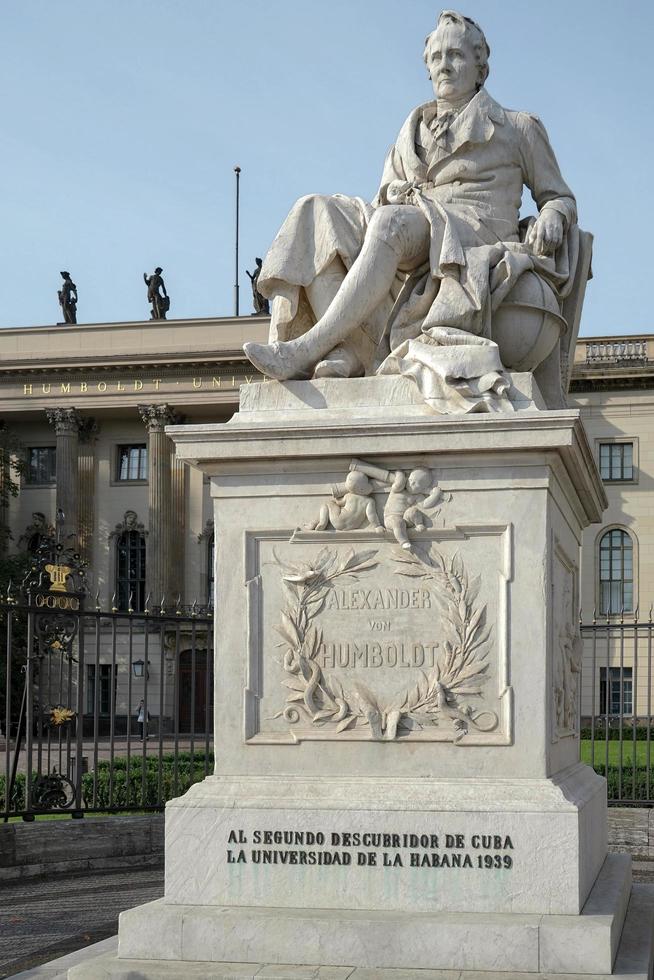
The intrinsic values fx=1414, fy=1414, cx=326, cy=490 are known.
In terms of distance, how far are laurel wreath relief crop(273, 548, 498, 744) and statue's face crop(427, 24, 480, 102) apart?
7.40ft

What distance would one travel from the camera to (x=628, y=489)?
47094 millimetres

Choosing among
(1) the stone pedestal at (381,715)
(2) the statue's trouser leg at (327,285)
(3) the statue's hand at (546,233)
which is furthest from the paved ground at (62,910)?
(3) the statue's hand at (546,233)

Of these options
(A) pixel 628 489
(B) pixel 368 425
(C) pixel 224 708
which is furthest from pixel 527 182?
(A) pixel 628 489

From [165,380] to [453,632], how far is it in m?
49.3

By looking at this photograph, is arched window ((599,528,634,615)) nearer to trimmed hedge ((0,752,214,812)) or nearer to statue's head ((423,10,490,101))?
trimmed hedge ((0,752,214,812))

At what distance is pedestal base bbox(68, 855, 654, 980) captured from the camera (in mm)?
4879

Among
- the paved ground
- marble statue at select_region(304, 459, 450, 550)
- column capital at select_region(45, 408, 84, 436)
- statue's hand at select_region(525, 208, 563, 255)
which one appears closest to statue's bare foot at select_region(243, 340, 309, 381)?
marble statue at select_region(304, 459, 450, 550)

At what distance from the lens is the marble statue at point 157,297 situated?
55.4 m

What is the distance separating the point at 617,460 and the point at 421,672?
43.2 meters

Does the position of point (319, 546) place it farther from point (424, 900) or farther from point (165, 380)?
point (165, 380)

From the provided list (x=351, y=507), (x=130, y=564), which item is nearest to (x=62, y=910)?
(x=351, y=507)

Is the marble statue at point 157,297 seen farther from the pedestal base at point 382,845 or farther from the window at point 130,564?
the pedestal base at point 382,845

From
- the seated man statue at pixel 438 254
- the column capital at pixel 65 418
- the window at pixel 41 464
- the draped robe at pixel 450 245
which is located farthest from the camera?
the window at pixel 41 464

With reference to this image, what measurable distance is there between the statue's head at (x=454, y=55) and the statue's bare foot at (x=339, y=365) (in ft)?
4.42
